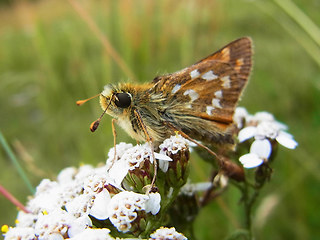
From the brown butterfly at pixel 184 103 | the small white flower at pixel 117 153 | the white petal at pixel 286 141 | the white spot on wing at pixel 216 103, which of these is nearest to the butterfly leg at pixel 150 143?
the brown butterfly at pixel 184 103

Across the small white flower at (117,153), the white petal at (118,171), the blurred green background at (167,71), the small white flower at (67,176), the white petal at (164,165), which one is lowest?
the blurred green background at (167,71)

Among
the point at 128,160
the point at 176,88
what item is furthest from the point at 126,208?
the point at 176,88

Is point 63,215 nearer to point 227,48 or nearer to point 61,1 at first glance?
point 227,48

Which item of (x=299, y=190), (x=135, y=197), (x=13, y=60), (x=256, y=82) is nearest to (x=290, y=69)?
(x=256, y=82)

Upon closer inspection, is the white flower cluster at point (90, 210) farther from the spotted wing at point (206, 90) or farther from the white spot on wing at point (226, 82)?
the white spot on wing at point (226, 82)

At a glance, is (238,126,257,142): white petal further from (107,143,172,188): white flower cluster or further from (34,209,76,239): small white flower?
(34,209,76,239): small white flower

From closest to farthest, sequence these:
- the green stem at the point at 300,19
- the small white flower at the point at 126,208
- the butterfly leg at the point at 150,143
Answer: the small white flower at the point at 126,208 → the butterfly leg at the point at 150,143 → the green stem at the point at 300,19

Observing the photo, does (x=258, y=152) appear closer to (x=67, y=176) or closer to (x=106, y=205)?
(x=106, y=205)
